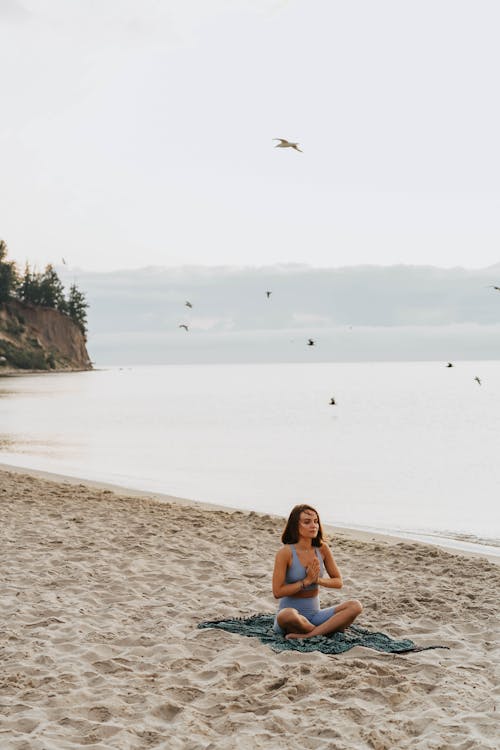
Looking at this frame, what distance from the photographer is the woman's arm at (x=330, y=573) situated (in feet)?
24.3

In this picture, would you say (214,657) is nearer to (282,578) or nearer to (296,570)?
(282,578)

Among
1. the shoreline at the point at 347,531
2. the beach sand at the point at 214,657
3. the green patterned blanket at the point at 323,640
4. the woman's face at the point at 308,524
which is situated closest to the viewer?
the beach sand at the point at 214,657

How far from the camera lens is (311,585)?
24.5 ft

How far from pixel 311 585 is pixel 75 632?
239 centimetres

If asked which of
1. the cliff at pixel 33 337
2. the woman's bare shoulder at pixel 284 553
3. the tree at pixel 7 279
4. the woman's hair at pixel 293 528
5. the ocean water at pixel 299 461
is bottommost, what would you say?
the ocean water at pixel 299 461

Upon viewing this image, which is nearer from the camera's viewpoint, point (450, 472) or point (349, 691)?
point (349, 691)

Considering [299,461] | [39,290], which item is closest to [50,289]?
[39,290]

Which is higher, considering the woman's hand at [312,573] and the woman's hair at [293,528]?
the woman's hair at [293,528]

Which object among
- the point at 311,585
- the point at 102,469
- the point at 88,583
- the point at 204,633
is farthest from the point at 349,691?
the point at 102,469

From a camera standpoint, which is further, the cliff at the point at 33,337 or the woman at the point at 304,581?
the cliff at the point at 33,337

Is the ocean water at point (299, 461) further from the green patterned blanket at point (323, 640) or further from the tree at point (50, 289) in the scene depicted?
the tree at point (50, 289)

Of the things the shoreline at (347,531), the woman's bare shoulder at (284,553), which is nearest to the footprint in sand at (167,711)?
the woman's bare shoulder at (284,553)

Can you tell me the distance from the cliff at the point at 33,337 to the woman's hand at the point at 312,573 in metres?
144

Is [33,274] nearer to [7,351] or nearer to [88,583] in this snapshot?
[7,351]
